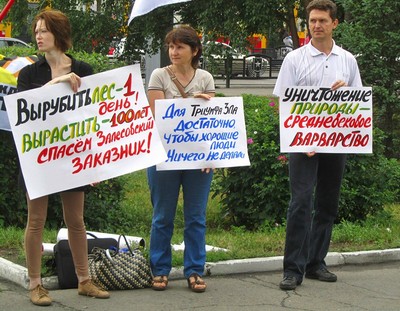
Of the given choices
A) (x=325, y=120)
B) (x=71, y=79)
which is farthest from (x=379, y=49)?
(x=71, y=79)

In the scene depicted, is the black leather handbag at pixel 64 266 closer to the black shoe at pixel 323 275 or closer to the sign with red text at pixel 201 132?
the sign with red text at pixel 201 132

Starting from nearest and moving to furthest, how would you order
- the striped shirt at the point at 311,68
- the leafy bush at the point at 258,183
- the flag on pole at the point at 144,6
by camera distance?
the striped shirt at the point at 311,68 < the flag on pole at the point at 144,6 < the leafy bush at the point at 258,183

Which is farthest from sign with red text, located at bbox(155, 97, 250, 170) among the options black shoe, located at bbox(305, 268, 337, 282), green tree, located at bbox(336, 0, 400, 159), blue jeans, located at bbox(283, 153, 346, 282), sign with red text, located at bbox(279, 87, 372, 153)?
green tree, located at bbox(336, 0, 400, 159)

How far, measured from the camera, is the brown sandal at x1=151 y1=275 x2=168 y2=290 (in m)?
6.57

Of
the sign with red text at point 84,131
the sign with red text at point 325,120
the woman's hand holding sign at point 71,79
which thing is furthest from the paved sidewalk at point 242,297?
the woman's hand holding sign at point 71,79

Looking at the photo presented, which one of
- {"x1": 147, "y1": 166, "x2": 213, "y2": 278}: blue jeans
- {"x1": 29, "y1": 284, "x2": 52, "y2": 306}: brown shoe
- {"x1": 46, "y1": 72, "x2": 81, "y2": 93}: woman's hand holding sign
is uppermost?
{"x1": 46, "y1": 72, "x2": 81, "y2": 93}: woman's hand holding sign

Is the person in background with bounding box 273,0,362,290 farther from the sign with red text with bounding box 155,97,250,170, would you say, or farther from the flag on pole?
the flag on pole

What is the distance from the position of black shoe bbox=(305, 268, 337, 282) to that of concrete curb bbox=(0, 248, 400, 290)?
17.4 inches

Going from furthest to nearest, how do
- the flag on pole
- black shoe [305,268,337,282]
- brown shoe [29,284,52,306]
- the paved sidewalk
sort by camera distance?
the flag on pole < black shoe [305,268,337,282] < the paved sidewalk < brown shoe [29,284,52,306]

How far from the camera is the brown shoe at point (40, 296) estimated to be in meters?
6.08

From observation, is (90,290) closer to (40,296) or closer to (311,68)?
(40,296)

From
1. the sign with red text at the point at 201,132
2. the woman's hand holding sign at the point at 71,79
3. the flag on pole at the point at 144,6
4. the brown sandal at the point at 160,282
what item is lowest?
the brown sandal at the point at 160,282

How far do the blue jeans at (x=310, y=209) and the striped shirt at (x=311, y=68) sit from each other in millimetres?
511

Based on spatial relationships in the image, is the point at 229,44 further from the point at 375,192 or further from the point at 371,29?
the point at 375,192
